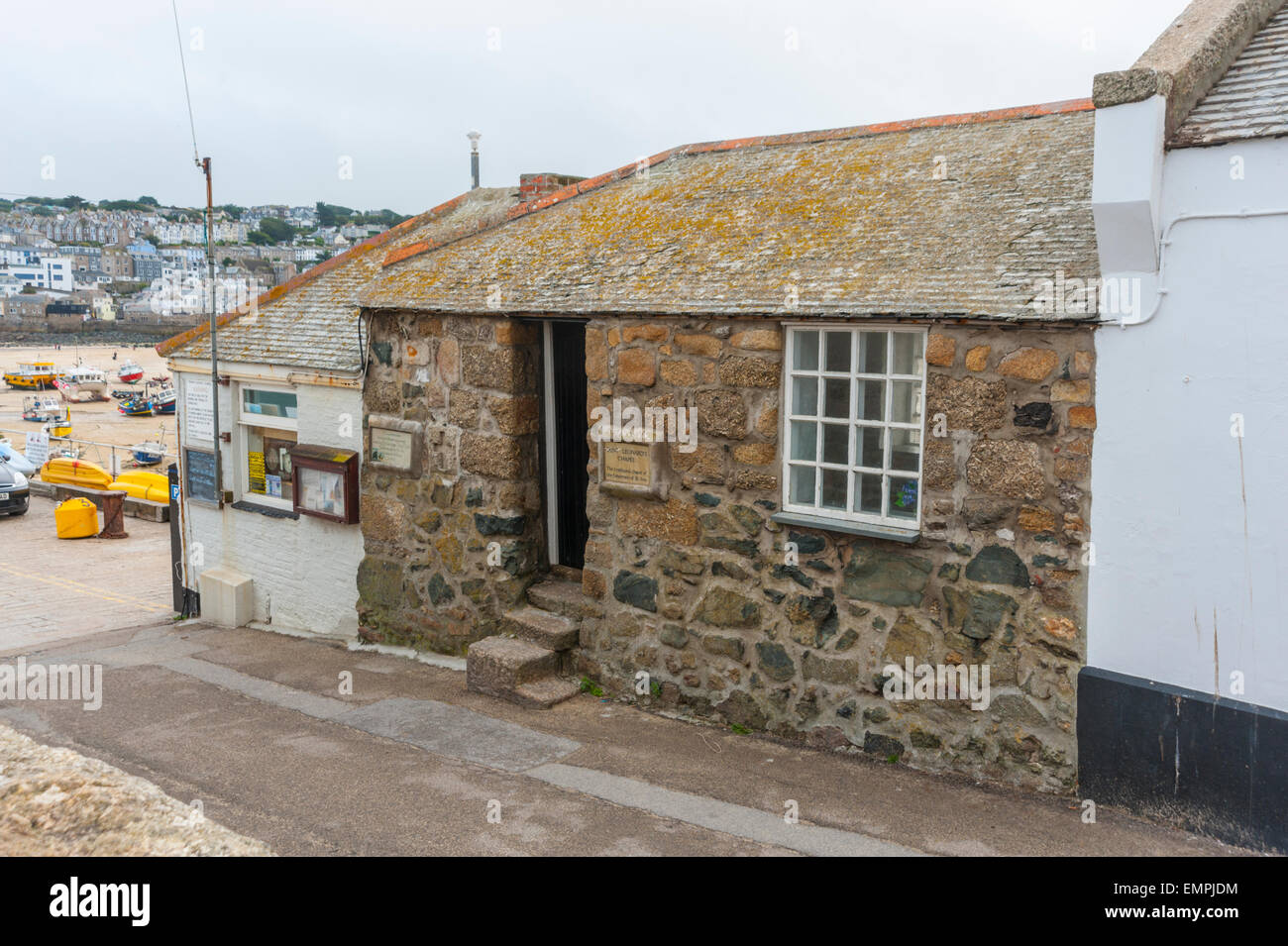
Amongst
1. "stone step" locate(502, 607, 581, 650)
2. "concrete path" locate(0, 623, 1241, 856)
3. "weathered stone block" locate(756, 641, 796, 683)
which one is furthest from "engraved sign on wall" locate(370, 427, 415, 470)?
"weathered stone block" locate(756, 641, 796, 683)

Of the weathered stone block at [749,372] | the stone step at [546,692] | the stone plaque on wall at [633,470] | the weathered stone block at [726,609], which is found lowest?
the stone step at [546,692]

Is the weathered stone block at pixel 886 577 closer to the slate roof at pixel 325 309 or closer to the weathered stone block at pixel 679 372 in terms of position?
the weathered stone block at pixel 679 372

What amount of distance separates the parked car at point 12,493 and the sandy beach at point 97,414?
3.87 meters

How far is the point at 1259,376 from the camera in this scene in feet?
17.2

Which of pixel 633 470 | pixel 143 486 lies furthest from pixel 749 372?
pixel 143 486

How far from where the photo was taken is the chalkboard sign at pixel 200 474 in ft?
39.3

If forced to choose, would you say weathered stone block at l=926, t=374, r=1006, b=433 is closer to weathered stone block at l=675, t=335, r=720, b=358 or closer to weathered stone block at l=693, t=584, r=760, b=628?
weathered stone block at l=675, t=335, r=720, b=358

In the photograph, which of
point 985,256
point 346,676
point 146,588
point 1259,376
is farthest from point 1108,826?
point 146,588

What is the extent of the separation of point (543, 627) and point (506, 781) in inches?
80.1

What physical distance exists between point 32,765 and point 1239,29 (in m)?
7.86

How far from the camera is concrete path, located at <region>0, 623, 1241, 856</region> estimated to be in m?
5.66

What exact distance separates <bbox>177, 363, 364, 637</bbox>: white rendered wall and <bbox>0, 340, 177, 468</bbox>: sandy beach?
11.1 metres

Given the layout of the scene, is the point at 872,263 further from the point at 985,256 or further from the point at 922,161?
the point at 922,161

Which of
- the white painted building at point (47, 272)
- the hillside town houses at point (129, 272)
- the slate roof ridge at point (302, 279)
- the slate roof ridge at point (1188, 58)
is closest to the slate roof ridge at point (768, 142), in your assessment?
the slate roof ridge at point (1188, 58)
